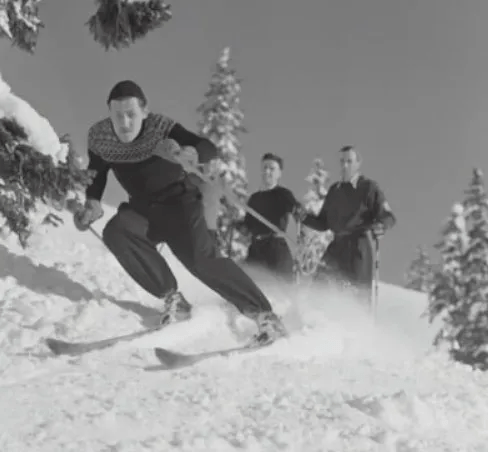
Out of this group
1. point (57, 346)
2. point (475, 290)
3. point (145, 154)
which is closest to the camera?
point (57, 346)

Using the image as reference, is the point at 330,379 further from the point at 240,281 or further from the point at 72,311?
the point at 72,311

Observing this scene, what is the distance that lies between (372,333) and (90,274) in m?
3.99

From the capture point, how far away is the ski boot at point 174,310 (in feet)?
19.3

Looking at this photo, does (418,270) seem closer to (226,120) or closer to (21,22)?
(226,120)

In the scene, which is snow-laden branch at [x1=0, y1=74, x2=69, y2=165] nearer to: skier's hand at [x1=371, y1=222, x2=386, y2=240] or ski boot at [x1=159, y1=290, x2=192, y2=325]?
ski boot at [x1=159, y1=290, x2=192, y2=325]

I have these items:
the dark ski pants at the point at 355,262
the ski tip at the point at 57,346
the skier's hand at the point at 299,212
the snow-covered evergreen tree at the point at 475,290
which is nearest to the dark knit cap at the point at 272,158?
the skier's hand at the point at 299,212

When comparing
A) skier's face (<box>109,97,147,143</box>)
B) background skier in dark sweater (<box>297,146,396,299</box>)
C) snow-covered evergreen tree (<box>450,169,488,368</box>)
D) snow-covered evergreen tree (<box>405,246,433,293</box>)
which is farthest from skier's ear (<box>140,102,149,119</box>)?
snow-covered evergreen tree (<box>405,246,433,293</box>)

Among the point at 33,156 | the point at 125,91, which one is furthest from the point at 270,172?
the point at 33,156

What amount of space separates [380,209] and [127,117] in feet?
14.6

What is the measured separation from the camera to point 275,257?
31.7 ft

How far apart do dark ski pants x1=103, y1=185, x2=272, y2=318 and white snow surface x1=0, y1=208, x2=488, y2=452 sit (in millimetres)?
525

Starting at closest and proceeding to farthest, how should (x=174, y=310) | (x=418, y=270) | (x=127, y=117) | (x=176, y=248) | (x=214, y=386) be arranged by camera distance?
(x=214, y=386) → (x=127, y=117) → (x=176, y=248) → (x=174, y=310) → (x=418, y=270)

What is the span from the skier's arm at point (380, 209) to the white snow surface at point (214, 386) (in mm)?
1567

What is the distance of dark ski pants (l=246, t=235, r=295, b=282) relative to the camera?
9664mm
